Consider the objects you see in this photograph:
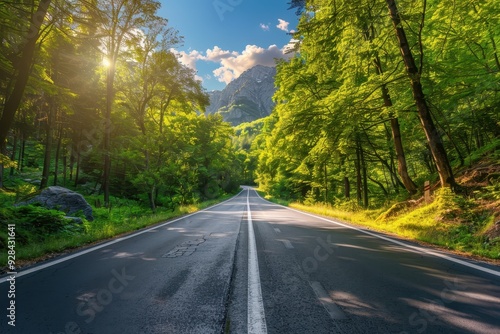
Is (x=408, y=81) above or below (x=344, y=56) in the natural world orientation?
below

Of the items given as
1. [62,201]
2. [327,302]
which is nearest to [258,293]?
[327,302]

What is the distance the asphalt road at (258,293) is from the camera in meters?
2.76

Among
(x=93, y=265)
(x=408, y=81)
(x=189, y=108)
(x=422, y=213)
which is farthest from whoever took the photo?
(x=189, y=108)

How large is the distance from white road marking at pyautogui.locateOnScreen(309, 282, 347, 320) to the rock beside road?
12.5 metres

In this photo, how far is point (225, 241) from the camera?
800 centimetres

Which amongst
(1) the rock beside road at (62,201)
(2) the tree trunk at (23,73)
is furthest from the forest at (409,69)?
(1) the rock beside road at (62,201)

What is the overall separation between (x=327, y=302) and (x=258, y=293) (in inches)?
35.9

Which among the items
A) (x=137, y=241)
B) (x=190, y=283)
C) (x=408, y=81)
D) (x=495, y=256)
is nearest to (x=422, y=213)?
(x=495, y=256)

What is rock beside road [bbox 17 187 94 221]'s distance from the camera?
1247 cm

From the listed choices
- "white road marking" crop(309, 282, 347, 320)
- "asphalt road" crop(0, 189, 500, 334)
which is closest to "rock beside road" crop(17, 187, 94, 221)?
"asphalt road" crop(0, 189, 500, 334)

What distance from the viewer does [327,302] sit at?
3324 mm

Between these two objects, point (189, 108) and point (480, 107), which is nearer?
point (480, 107)

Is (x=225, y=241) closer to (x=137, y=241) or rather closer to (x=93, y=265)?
(x=137, y=241)

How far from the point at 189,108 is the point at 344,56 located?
15.1 m
